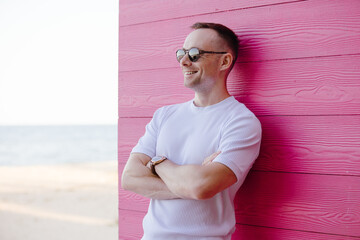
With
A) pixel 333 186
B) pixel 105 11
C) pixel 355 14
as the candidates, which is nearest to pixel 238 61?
pixel 355 14

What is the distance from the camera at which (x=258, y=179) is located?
166 centimetres

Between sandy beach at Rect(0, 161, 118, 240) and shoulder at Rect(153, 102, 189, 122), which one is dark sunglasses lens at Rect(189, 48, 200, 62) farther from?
sandy beach at Rect(0, 161, 118, 240)

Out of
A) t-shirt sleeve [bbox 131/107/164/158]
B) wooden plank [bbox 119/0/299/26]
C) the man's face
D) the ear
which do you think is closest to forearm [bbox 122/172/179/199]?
t-shirt sleeve [bbox 131/107/164/158]

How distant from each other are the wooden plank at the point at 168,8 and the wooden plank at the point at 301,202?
2.65 feet

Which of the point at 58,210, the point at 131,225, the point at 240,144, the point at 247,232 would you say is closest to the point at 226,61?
the point at 240,144

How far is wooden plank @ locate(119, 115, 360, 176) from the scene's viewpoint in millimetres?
1454

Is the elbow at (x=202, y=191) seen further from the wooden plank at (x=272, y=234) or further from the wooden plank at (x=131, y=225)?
the wooden plank at (x=131, y=225)

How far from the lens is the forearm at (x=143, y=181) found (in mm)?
1491

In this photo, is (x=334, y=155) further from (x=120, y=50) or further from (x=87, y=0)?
(x=87, y=0)

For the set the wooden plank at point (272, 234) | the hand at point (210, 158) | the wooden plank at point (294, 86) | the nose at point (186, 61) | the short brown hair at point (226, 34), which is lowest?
the wooden plank at point (272, 234)

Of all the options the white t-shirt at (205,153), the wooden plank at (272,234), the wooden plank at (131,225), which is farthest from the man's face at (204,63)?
the wooden plank at (131,225)

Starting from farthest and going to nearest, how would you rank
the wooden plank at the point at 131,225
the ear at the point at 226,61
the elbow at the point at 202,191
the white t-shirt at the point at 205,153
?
1. the wooden plank at the point at 131,225
2. the ear at the point at 226,61
3. the white t-shirt at the point at 205,153
4. the elbow at the point at 202,191

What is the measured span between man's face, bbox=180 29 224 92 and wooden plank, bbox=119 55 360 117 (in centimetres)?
16

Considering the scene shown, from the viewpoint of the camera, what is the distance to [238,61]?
1.74 metres
